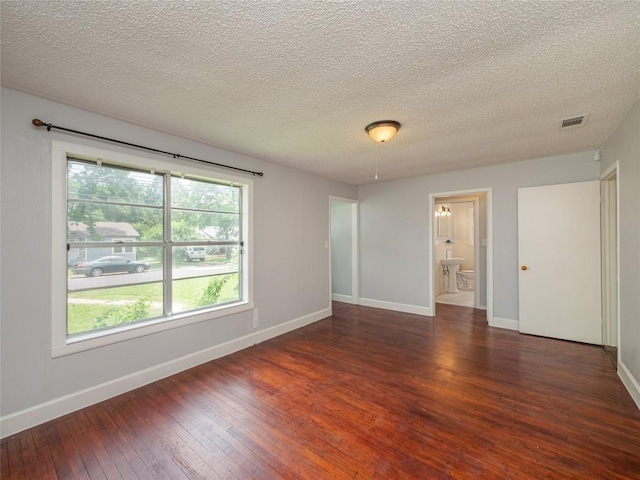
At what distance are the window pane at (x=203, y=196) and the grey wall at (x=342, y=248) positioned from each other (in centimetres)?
272

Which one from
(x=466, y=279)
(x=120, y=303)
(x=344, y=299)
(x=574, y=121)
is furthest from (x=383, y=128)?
(x=466, y=279)

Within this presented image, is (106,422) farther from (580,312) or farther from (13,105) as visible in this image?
(580,312)

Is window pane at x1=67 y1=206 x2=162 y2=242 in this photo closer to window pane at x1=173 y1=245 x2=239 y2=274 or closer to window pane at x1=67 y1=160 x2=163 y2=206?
window pane at x1=67 y1=160 x2=163 y2=206

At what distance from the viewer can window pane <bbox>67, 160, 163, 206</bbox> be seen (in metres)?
2.36

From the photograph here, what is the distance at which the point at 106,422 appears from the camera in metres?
2.09

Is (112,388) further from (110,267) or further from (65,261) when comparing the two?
(65,261)

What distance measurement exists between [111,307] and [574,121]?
4.70 m

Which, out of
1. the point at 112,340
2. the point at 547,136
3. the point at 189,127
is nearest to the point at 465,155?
the point at 547,136

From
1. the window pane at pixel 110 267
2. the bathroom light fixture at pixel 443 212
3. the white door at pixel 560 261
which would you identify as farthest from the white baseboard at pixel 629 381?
the bathroom light fixture at pixel 443 212

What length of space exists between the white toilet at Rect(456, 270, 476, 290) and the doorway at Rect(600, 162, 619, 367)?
3.77m

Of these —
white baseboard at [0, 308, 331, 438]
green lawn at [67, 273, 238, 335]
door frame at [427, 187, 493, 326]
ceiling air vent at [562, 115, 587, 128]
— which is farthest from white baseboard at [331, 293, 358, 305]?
ceiling air vent at [562, 115, 587, 128]

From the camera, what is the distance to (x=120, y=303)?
103 inches

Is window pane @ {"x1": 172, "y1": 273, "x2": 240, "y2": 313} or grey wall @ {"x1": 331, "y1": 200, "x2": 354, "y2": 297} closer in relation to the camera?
window pane @ {"x1": 172, "y1": 273, "x2": 240, "y2": 313}

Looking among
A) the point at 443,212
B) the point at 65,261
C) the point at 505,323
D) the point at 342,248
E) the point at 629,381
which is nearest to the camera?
the point at 65,261
